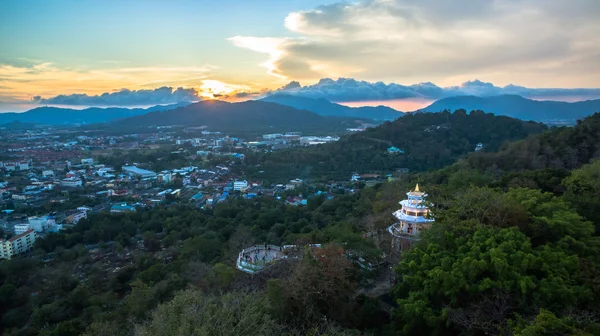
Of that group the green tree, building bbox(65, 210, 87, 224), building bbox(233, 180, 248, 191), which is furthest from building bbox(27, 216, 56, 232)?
the green tree

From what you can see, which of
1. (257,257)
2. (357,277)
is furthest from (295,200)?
(357,277)

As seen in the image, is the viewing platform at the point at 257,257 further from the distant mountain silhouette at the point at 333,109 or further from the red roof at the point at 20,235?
the distant mountain silhouette at the point at 333,109

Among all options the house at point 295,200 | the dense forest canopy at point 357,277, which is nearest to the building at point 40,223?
the dense forest canopy at point 357,277

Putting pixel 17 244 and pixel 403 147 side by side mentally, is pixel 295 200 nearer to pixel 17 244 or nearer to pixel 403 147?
pixel 17 244

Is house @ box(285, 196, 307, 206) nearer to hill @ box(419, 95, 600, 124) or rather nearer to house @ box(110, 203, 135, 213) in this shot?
house @ box(110, 203, 135, 213)

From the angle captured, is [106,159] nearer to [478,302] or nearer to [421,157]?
[421,157]

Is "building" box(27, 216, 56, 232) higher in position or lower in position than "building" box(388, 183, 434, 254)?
lower
